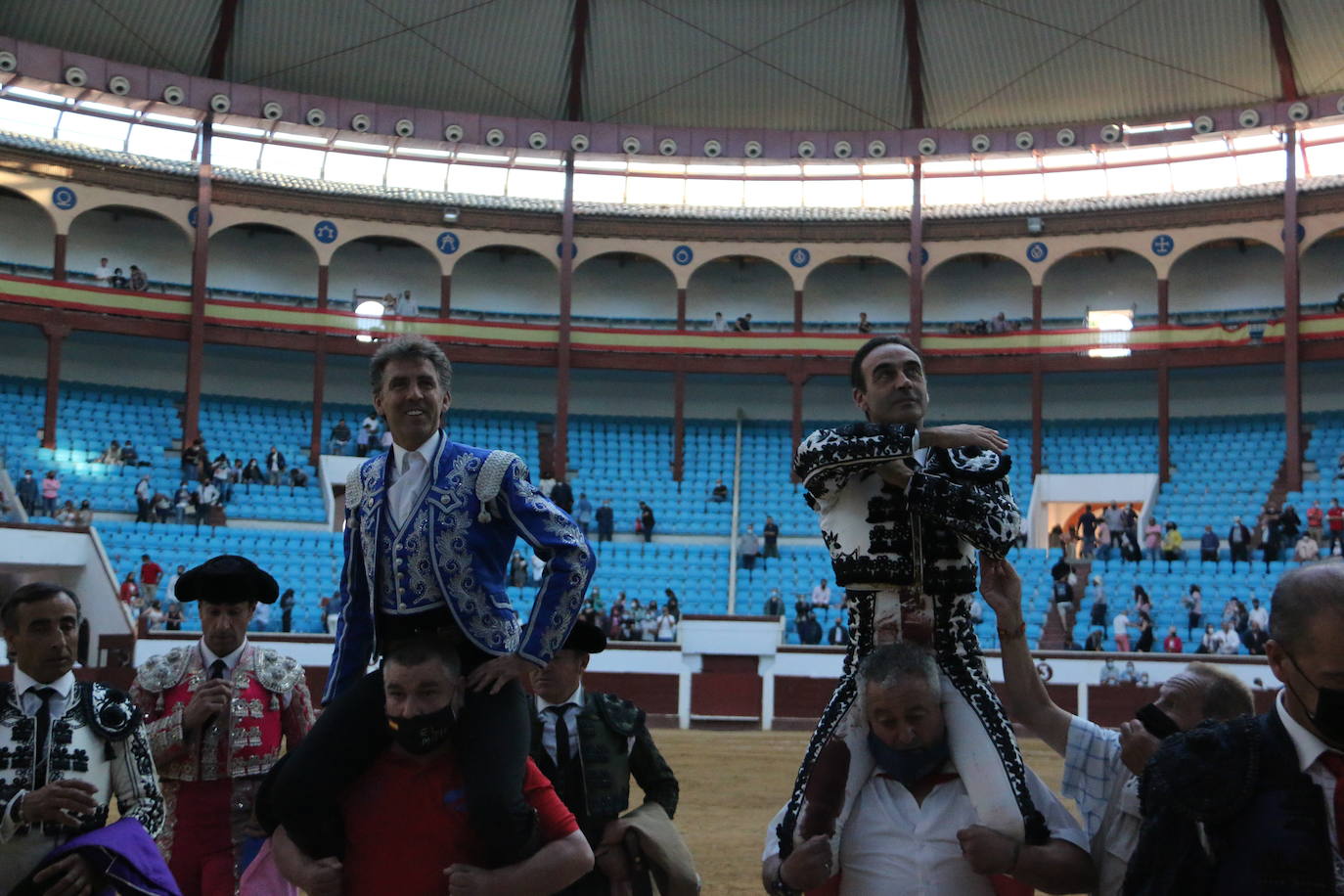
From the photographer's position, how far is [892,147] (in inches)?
963

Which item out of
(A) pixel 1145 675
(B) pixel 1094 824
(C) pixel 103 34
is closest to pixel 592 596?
(A) pixel 1145 675

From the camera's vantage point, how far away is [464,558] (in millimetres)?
3051

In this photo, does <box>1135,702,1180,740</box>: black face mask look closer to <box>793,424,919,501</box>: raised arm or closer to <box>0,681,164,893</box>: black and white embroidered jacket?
<box>793,424,919,501</box>: raised arm

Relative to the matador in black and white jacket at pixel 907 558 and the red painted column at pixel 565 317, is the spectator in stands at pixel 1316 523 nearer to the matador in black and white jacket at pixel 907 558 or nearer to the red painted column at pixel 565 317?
the red painted column at pixel 565 317

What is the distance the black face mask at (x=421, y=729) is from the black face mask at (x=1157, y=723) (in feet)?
4.72

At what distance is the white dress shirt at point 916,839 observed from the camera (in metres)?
2.87

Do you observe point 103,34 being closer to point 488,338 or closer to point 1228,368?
point 488,338

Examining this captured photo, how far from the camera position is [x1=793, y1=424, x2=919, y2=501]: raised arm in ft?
9.53

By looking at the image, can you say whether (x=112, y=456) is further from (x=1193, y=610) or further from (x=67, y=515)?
(x=1193, y=610)

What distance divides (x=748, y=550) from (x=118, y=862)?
63.1 feet

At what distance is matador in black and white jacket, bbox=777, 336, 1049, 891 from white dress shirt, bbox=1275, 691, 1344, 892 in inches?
31.2

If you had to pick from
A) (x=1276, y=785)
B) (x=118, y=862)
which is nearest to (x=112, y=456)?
(x=118, y=862)

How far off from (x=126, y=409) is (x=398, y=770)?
23848 millimetres

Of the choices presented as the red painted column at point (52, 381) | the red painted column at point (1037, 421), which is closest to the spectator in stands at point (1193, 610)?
the red painted column at point (1037, 421)
